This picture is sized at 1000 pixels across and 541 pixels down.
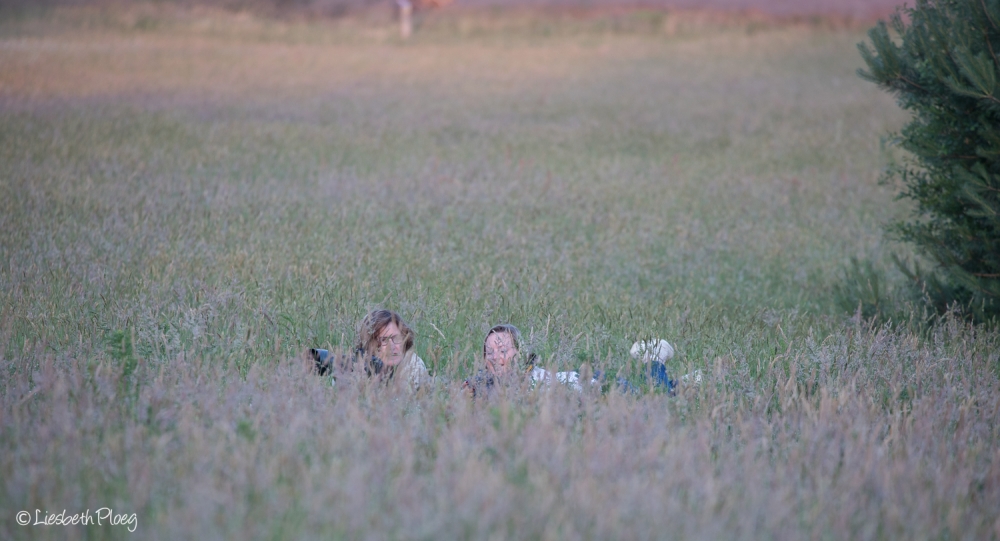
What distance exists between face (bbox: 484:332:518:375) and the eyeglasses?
0.50 metres

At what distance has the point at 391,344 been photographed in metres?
4.92

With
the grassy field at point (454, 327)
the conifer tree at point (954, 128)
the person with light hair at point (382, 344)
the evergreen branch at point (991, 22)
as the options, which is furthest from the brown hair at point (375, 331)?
the evergreen branch at point (991, 22)

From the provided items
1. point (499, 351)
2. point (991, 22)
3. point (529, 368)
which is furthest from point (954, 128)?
point (529, 368)

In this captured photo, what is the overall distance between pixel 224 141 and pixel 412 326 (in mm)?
9304

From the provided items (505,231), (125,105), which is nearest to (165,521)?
A: (505,231)

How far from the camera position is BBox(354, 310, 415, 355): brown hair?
487 centimetres

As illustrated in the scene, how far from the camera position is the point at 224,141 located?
13.6 m

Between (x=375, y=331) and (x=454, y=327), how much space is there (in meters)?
0.75

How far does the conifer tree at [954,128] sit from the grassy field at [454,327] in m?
0.88

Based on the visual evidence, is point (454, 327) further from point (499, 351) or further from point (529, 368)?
point (529, 368)

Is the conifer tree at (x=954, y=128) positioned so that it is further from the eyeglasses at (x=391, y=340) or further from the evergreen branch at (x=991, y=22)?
the eyeglasses at (x=391, y=340)

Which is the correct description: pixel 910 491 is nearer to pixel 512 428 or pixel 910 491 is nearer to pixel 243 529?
pixel 512 428

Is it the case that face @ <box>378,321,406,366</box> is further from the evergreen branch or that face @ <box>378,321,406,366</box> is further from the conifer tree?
the evergreen branch

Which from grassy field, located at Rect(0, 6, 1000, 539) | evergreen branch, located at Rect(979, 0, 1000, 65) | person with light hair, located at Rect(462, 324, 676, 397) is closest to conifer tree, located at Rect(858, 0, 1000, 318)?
evergreen branch, located at Rect(979, 0, 1000, 65)
